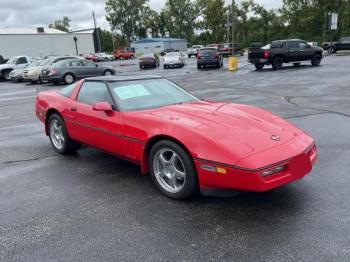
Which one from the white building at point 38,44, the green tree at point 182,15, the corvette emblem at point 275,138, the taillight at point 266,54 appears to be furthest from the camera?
the green tree at point 182,15

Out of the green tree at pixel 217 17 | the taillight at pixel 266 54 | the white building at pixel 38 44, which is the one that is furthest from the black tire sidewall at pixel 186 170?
the green tree at pixel 217 17

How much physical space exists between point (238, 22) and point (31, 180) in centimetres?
9285

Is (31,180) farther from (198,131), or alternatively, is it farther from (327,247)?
(327,247)

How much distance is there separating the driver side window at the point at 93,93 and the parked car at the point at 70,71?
16.0 metres

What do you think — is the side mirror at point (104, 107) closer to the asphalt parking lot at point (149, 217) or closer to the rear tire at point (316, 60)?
the asphalt parking lot at point (149, 217)

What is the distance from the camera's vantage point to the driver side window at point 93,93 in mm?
5074

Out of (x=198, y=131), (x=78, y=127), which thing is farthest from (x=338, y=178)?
(x=78, y=127)

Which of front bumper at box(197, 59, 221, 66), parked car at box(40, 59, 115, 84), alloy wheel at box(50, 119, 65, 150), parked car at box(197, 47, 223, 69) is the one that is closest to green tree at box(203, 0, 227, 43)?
parked car at box(197, 47, 223, 69)

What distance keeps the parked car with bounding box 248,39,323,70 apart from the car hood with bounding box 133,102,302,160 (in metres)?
20.9

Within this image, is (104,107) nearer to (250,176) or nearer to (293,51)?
(250,176)

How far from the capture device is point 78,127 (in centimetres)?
546

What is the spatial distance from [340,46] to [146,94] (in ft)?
142

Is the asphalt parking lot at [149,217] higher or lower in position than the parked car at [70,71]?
lower

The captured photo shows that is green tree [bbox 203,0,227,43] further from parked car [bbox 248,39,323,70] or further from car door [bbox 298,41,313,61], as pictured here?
parked car [bbox 248,39,323,70]
